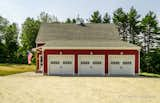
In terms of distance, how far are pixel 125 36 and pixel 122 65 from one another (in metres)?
35.1

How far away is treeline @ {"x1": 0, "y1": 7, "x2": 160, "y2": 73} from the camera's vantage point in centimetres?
5878

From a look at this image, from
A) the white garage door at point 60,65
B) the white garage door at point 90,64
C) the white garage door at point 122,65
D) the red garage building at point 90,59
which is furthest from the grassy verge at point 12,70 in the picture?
the white garage door at point 122,65

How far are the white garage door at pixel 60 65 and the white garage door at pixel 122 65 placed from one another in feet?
13.1

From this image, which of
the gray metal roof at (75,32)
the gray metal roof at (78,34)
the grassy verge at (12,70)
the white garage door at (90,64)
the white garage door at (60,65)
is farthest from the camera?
the gray metal roof at (75,32)

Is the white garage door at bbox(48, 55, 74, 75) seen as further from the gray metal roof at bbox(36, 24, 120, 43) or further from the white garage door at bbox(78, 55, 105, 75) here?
the gray metal roof at bbox(36, 24, 120, 43)

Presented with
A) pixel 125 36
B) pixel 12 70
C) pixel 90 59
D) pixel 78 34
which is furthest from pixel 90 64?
pixel 125 36

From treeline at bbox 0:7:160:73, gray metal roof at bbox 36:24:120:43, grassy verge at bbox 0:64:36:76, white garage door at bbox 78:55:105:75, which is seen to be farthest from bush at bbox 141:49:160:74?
white garage door at bbox 78:55:105:75

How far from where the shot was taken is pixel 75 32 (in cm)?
4022

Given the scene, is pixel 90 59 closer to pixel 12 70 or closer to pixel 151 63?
pixel 12 70

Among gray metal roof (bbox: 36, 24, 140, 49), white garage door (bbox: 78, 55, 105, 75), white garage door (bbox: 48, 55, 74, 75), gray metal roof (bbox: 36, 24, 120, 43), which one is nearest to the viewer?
white garage door (bbox: 48, 55, 74, 75)

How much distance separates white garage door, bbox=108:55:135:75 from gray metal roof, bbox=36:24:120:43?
6614mm

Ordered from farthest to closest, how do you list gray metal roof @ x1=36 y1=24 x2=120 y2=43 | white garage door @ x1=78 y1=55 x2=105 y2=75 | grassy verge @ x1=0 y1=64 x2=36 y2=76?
gray metal roof @ x1=36 y1=24 x2=120 y2=43 → grassy verge @ x1=0 y1=64 x2=36 y2=76 → white garage door @ x1=78 y1=55 x2=105 y2=75

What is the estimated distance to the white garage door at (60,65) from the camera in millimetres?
32562

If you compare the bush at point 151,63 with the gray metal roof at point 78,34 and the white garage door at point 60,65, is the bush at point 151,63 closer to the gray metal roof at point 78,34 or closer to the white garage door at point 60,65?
the gray metal roof at point 78,34
